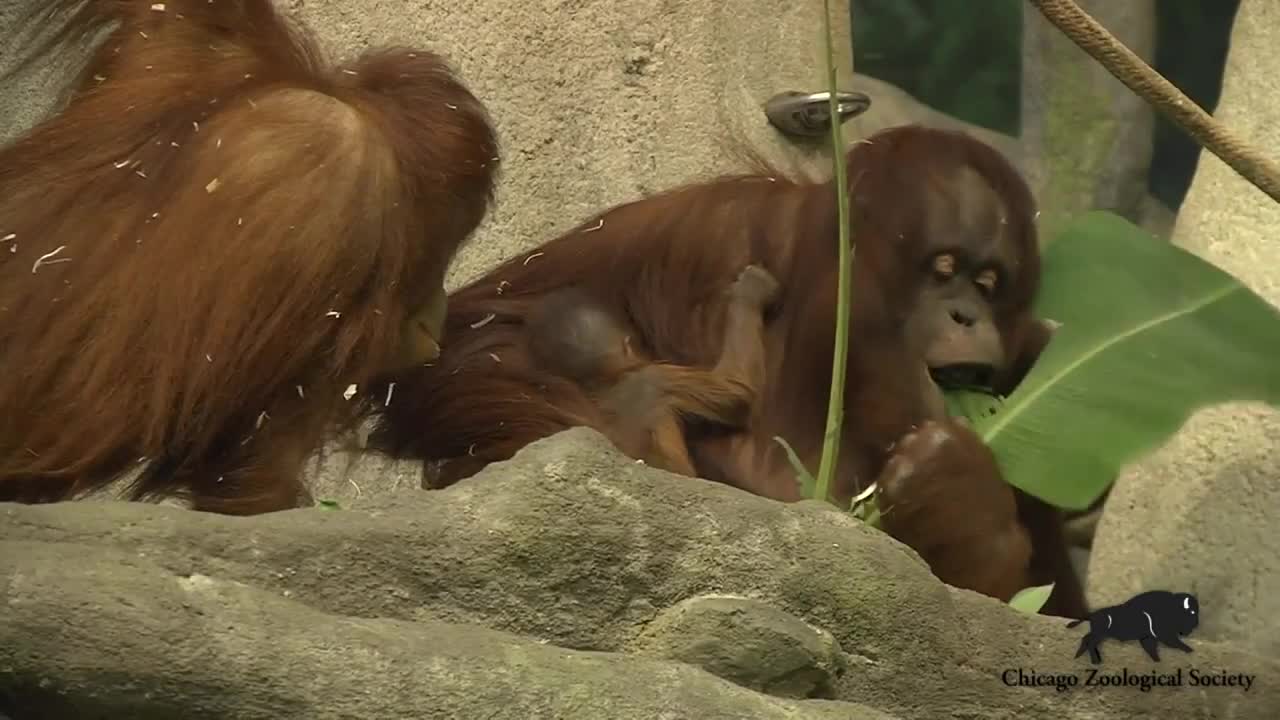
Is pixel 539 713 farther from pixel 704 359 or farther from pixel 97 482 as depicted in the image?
pixel 704 359

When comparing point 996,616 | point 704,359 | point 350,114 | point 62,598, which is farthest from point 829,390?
point 62,598

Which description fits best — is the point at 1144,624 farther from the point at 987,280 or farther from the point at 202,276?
the point at 202,276

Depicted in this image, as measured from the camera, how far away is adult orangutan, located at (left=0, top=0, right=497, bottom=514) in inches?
89.1

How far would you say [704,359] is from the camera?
2893mm

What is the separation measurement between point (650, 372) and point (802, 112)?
1.07 metres

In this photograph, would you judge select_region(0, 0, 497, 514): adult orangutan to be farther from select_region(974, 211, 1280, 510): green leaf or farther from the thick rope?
Answer: select_region(974, 211, 1280, 510): green leaf

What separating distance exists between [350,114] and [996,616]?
0.96m

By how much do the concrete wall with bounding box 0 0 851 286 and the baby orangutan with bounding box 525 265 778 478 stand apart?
0.67m

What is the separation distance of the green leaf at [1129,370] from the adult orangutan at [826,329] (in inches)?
3.0

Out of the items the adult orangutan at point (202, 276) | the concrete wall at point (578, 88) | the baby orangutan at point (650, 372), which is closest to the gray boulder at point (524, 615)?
the adult orangutan at point (202, 276)

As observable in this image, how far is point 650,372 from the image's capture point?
2834 mm

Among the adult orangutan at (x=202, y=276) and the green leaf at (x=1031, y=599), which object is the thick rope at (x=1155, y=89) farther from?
the adult orangutan at (x=202, y=276)

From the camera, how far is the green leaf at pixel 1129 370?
2.78 metres

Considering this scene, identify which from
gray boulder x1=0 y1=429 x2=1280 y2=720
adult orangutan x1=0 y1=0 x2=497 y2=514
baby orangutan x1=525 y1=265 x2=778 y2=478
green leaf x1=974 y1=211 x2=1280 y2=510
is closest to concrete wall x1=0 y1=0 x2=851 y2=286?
baby orangutan x1=525 y1=265 x2=778 y2=478
